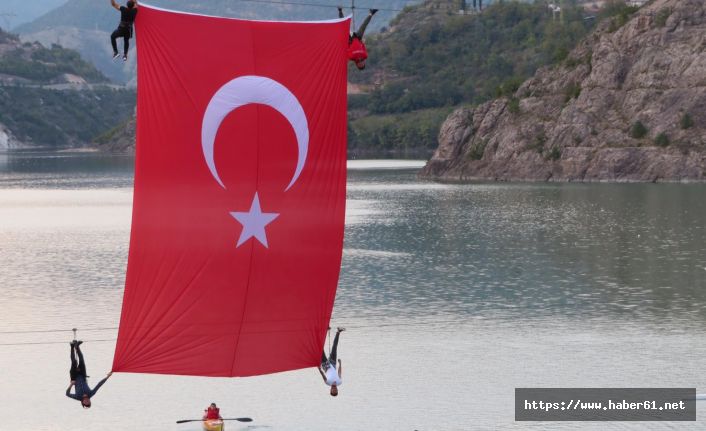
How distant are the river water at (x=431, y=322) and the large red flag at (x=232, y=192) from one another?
12738mm

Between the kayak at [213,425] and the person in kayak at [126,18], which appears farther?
the kayak at [213,425]

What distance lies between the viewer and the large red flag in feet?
100

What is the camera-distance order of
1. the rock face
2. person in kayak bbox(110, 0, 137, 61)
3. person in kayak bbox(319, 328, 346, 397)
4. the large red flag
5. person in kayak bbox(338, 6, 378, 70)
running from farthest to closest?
the rock face < person in kayak bbox(319, 328, 346, 397) < person in kayak bbox(338, 6, 378, 70) < the large red flag < person in kayak bbox(110, 0, 137, 61)

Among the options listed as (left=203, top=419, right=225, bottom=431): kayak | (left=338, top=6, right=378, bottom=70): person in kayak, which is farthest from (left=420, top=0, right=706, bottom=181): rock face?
(left=338, top=6, right=378, bottom=70): person in kayak

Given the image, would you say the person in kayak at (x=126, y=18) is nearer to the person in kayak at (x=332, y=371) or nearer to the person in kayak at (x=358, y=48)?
the person in kayak at (x=358, y=48)

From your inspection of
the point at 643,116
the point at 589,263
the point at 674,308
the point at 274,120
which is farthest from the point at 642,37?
the point at 274,120

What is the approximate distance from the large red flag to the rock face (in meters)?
146

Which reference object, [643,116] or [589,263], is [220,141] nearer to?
[589,263]

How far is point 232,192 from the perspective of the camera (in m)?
31.1

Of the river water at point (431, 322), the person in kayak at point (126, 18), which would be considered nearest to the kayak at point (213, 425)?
the river water at point (431, 322)

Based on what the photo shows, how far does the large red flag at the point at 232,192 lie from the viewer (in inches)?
1202

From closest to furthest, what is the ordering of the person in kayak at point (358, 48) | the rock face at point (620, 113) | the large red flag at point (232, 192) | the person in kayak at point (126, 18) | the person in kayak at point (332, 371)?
the person in kayak at point (126, 18) < the large red flag at point (232, 192) < the person in kayak at point (358, 48) < the person in kayak at point (332, 371) < the rock face at point (620, 113)

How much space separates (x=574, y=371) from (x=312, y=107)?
980 inches

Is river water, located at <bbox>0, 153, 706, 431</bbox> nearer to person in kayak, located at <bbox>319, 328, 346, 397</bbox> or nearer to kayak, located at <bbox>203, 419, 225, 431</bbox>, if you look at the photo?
kayak, located at <bbox>203, 419, 225, 431</bbox>
